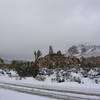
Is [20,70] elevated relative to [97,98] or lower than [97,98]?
elevated

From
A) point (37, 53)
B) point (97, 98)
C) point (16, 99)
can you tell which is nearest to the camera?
point (97, 98)

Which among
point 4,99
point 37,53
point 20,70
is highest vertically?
point 37,53

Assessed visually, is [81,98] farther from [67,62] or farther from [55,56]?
[55,56]

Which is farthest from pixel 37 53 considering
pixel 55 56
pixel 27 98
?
pixel 27 98

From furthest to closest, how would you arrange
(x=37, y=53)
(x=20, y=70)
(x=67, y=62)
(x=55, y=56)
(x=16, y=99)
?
1. (x=55, y=56)
2. (x=67, y=62)
3. (x=37, y=53)
4. (x=20, y=70)
5. (x=16, y=99)

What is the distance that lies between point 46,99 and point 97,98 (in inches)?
135

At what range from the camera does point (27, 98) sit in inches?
439

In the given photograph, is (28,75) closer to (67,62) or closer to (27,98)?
(27,98)

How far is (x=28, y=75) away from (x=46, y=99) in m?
17.0

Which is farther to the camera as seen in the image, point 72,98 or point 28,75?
point 28,75

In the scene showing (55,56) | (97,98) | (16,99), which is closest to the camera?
(97,98)

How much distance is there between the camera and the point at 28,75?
2717cm

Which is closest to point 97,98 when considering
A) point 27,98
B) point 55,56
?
point 27,98

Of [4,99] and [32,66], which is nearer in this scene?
[4,99]
